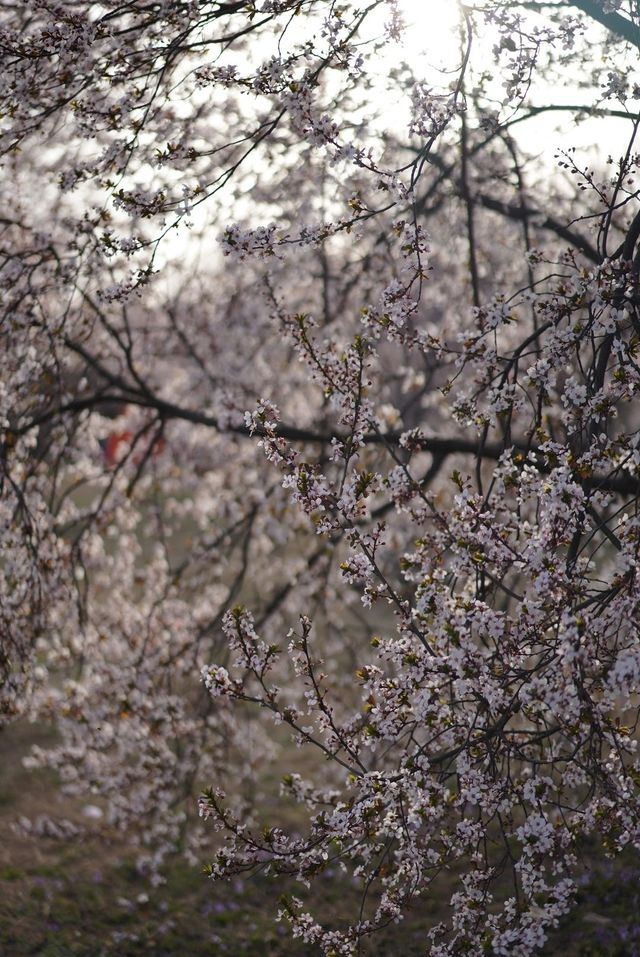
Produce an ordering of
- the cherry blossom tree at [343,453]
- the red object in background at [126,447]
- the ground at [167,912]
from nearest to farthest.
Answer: the cherry blossom tree at [343,453], the ground at [167,912], the red object in background at [126,447]

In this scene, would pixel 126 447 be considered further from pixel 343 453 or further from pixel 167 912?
pixel 343 453

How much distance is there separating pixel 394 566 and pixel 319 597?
1.58m

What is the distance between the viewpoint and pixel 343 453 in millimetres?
4281

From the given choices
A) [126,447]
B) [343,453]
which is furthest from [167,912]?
[343,453]

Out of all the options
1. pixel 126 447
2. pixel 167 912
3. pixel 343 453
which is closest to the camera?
pixel 343 453

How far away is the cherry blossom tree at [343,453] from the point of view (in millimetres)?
3619

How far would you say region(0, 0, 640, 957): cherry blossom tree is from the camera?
362 centimetres

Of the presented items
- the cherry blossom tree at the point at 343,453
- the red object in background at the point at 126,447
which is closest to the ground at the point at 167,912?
the cherry blossom tree at the point at 343,453

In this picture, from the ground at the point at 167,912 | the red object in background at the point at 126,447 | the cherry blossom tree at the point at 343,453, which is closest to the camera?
the cherry blossom tree at the point at 343,453

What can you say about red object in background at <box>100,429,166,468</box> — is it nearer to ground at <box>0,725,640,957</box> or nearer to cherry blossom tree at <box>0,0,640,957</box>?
cherry blossom tree at <box>0,0,640,957</box>

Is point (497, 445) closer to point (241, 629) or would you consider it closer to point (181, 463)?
point (241, 629)

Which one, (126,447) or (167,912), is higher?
(126,447)

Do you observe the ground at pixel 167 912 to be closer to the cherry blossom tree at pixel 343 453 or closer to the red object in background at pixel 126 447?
the cherry blossom tree at pixel 343 453

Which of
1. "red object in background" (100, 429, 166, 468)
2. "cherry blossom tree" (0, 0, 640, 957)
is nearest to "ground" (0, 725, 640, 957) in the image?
"cherry blossom tree" (0, 0, 640, 957)
